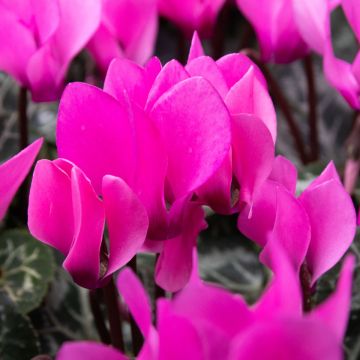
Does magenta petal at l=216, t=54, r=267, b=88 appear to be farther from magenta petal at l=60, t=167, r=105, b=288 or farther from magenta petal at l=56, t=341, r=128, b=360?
magenta petal at l=56, t=341, r=128, b=360

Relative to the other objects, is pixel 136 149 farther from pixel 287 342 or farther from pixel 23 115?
pixel 23 115

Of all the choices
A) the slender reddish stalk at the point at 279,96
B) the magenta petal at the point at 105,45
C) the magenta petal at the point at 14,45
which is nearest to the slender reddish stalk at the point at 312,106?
the slender reddish stalk at the point at 279,96

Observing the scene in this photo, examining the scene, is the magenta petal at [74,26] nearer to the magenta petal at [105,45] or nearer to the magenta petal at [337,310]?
the magenta petal at [105,45]

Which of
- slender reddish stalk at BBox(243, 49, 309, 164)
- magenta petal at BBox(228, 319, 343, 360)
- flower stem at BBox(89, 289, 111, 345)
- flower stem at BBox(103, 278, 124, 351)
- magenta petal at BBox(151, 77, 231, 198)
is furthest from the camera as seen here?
slender reddish stalk at BBox(243, 49, 309, 164)

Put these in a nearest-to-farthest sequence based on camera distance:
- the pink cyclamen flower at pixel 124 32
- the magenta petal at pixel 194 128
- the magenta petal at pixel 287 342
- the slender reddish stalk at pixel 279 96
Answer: the magenta petal at pixel 287 342 < the magenta petal at pixel 194 128 < the pink cyclamen flower at pixel 124 32 < the slender reddish stalk at pixel 279 96

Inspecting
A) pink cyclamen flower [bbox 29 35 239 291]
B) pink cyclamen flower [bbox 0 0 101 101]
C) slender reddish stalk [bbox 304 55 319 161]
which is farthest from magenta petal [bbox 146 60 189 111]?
slender reddish stalk [bbox 304 55 319 161]

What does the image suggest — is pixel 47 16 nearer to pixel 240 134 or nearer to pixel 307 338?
pixel 240 134
